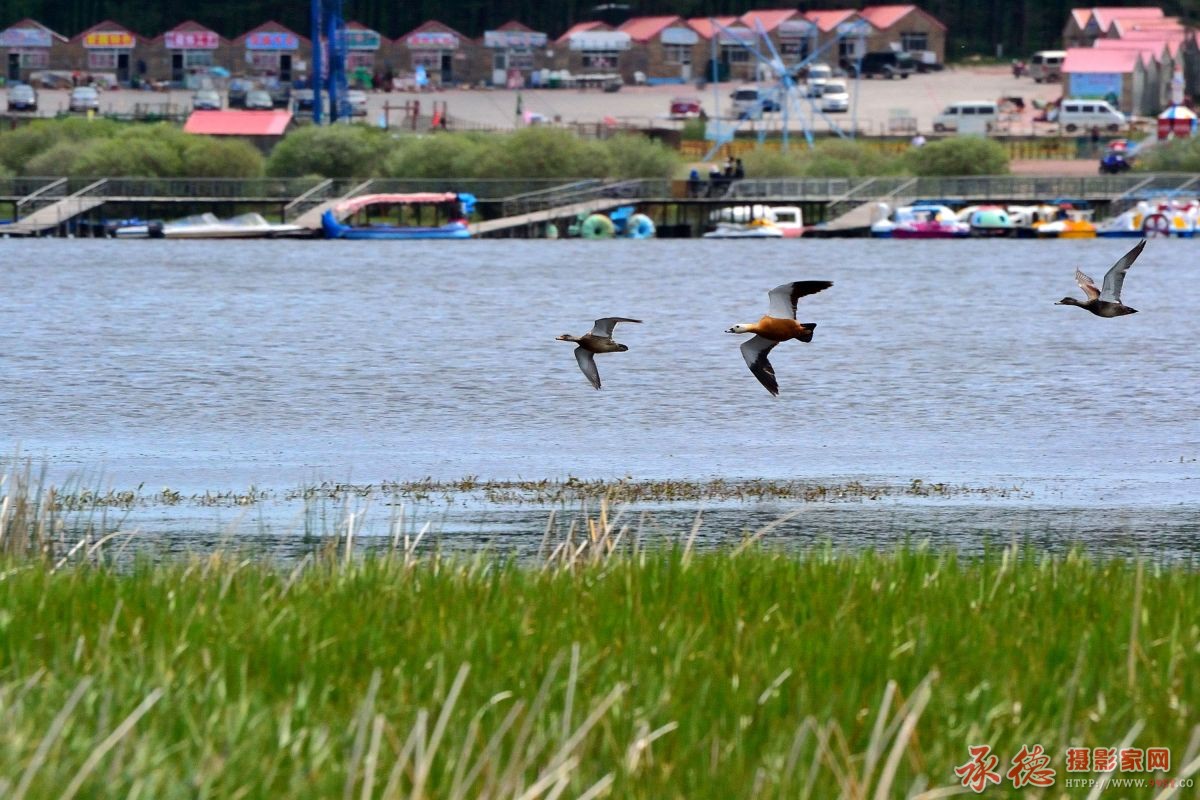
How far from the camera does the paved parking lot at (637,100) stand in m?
136

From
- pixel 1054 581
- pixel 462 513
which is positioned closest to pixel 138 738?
pixel 1054 581

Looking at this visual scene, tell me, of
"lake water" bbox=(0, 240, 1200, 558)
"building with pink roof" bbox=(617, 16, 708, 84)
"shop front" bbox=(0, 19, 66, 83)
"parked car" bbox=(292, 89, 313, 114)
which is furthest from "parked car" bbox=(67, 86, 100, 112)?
"lake water" bbox=(0, 240, 1200, 558)

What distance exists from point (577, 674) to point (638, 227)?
311ft

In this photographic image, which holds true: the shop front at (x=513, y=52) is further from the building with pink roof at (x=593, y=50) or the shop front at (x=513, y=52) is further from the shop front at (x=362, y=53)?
the shop front at (x=362, y=53)

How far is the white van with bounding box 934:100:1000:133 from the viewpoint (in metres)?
123

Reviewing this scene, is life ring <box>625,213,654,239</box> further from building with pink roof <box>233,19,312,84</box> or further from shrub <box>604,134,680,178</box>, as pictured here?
building with pink roof <box>233,19,312,84</box>

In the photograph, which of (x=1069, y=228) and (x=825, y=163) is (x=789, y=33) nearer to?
(x=825, y=163)

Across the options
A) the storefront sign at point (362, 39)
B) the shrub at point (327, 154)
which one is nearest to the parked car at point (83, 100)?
the storefront sign at point (362, 39)

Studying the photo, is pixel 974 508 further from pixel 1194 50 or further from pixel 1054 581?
pixel 1194 50

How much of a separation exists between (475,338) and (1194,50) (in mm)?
104332

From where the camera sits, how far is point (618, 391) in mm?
42312

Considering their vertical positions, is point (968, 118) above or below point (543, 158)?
above

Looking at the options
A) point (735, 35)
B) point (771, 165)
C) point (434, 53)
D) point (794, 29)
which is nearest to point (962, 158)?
point (771, 165)

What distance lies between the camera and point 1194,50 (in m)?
147
